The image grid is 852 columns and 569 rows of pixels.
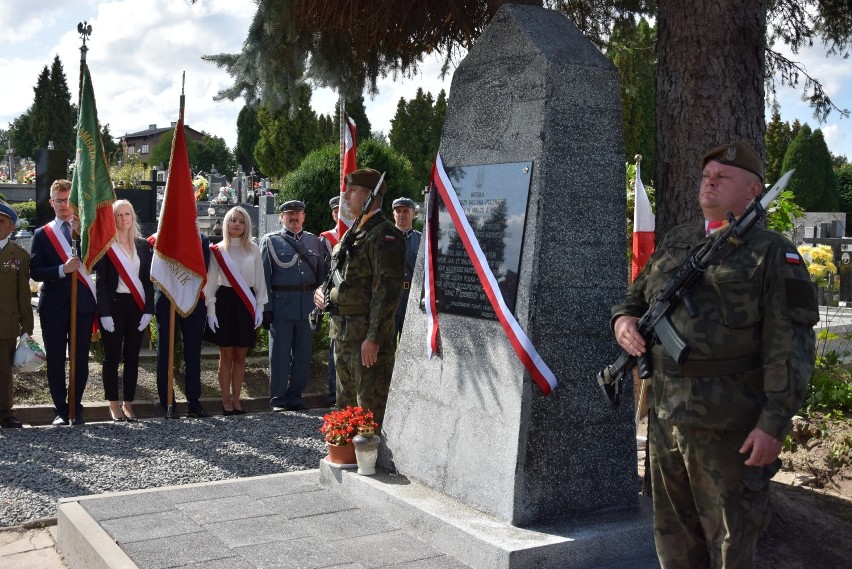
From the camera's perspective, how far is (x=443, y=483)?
488cm

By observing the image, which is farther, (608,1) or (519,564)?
(608,1)

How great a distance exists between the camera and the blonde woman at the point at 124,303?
806cm

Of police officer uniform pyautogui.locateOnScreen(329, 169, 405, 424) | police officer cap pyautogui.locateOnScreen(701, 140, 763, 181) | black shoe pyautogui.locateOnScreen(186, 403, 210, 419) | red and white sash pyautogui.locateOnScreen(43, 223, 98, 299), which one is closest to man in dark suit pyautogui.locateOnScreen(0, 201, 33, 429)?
red and white sash pyautogui.locateOnScreen(43, 223, 98, 299)

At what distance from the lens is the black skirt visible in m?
8.68

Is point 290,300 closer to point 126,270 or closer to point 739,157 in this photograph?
point 126,270

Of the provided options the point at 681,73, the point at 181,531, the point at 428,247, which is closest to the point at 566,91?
the point at 681,73

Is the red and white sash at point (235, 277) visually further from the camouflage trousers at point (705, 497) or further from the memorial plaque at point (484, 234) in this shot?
the camouflage trousers at point (705, 497)

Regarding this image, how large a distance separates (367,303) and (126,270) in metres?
2.98

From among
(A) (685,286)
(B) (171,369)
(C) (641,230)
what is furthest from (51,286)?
(A) (685,286)

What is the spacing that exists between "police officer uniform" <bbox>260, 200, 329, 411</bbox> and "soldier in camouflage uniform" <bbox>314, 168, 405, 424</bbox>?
2551 millimetres

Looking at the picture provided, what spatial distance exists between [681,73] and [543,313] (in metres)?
1.60

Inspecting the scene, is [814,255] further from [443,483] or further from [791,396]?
[791,396]

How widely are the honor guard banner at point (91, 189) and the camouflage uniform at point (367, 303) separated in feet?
9.06

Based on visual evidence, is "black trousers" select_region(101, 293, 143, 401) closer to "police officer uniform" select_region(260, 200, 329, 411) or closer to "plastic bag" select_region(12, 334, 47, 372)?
"plastic bag" select_region(12, 334, 47, 372)
